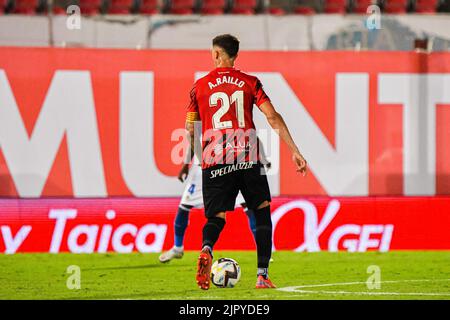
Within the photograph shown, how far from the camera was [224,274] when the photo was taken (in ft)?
26.8

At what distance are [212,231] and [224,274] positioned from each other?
1.30 feet

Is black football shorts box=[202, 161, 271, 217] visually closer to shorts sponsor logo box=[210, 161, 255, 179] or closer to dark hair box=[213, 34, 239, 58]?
shorts sponsor logo box=[210, 161, 255, 179]

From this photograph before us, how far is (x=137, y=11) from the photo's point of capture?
16.5m

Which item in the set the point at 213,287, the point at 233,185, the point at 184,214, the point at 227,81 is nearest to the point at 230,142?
the point at 233,185

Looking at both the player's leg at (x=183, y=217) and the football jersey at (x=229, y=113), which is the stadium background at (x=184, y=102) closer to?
the player's leg at (x=183, y=217)

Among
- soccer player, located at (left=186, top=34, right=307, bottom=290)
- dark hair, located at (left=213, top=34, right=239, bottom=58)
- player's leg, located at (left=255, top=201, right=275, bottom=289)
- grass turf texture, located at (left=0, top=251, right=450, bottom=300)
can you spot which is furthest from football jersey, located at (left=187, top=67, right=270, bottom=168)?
grass turf texture, located at (left=0, top=251, right=450, bottom=300)

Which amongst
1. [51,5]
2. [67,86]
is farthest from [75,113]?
[51,5]

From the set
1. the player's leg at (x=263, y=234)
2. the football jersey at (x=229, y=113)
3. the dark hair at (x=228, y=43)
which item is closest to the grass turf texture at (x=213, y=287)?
the player's leg at (x=263, y=234)

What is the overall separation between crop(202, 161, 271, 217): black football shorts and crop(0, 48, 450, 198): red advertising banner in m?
6.00

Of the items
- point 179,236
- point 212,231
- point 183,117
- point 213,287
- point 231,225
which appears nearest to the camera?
point 212,231

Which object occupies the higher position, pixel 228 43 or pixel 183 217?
pixel 228 43

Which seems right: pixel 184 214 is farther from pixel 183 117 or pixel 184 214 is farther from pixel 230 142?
pixel 230 142

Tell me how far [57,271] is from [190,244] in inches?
107

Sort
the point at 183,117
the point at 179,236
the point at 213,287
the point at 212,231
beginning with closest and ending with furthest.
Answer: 1. the point at 212,231
2. the point at 213,287
3. the point at 179,236
4. the point at 183,117
